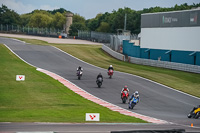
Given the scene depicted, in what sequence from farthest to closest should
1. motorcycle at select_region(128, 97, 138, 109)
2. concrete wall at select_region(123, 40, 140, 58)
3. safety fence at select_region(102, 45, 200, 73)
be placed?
1. concrete wall at select_region(123, 40, 140, 58)
2. safety fence at select_region(102, 45, 200, 73)
3. motorcycle at select_region(128, 97, 138, 109)

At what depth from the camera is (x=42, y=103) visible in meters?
26.5

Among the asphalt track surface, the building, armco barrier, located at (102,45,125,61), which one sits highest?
the building

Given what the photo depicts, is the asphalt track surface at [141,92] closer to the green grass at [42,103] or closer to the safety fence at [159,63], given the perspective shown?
the green grass at [42,103]

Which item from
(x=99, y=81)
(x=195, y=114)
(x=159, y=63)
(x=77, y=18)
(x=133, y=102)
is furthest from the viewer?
(x=77, y=18)

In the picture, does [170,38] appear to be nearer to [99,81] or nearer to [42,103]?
[99,81]

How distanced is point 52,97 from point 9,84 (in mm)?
6310

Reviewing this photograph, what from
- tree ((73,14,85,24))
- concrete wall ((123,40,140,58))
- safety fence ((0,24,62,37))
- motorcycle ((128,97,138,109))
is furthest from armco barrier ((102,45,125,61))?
tree ((73,14,85,24))

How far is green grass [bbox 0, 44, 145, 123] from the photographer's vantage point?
2150cm

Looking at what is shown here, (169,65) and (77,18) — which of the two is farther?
(77,18)

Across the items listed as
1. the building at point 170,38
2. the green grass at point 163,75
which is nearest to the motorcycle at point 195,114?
the green grass at point 163,75

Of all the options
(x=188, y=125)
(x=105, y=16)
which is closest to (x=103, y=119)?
(x=188, y=125)

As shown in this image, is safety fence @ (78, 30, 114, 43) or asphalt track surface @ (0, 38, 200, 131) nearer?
asphalt track surface @ (0, 38, 200, 131)

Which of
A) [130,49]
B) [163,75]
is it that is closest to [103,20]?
[130,49]

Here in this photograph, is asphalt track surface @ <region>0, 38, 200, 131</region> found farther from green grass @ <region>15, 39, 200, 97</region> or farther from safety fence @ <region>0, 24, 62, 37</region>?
safety fence @ <region>0, 24, 62, 37</region>
